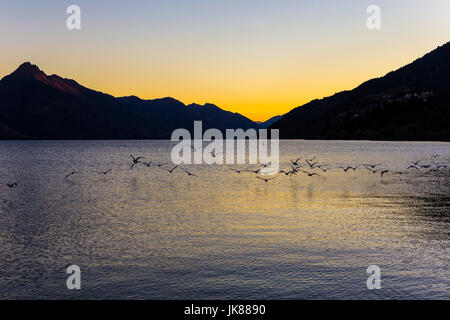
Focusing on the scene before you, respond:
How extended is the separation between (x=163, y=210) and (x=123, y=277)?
18.4 m

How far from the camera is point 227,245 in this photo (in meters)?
23.2

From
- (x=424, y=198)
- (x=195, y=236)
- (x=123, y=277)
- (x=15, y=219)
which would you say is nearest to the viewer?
(x=123, y=277)

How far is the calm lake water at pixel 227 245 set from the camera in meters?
16.7

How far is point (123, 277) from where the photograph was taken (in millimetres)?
18016

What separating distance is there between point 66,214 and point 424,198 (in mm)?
34464

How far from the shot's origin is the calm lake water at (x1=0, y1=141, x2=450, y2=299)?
16.7 metres

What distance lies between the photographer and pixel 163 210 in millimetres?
36344
